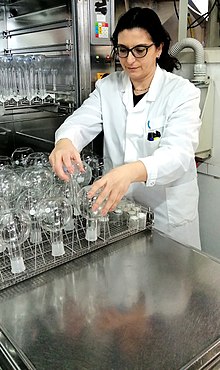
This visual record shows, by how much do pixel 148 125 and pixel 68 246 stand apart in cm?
67

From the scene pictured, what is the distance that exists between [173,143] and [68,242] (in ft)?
1.71

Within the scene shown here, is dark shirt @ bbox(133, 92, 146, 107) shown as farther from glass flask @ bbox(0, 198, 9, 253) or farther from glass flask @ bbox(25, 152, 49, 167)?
glass flask @ bbox(0, 198, 9, 253)

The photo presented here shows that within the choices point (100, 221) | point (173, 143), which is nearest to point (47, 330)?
point (100, 221)

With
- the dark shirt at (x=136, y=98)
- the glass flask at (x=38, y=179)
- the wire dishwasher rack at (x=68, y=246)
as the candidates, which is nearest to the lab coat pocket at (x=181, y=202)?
the wire dishwasher rack at (x=68, y=246)

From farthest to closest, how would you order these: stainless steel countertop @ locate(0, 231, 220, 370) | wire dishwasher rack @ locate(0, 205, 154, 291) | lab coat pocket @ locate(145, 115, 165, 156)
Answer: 1. lab coat pocket @ locate(145, 115, 165, 156)
2. wire dishwasher rack @ locate(0, 205, 154, 291)
3. stainless steel countertop @ locate(0, 231, 220, 370)

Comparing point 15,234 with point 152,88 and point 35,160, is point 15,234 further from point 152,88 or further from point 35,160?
point 152,88

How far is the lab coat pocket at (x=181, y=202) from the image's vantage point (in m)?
1.61

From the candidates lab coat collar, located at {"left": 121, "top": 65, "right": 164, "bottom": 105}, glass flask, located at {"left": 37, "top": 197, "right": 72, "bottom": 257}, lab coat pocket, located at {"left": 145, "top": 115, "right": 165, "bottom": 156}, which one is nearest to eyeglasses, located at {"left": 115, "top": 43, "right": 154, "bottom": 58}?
lab coat collar, located at {"left": 121, "top": 65, "right": 164, "bottom": 105}

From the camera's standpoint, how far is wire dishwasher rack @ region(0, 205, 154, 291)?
1.03 meters

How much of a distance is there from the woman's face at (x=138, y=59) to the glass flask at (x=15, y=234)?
75 centimetres

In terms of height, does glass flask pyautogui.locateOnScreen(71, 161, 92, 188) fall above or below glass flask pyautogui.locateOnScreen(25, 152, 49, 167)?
below

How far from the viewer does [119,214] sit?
1.31 m

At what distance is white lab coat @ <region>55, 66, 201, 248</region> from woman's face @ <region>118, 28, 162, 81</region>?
3.2 inches

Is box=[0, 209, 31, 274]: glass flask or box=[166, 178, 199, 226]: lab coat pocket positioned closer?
box=[0, 209, 31, 274]: glass flask
